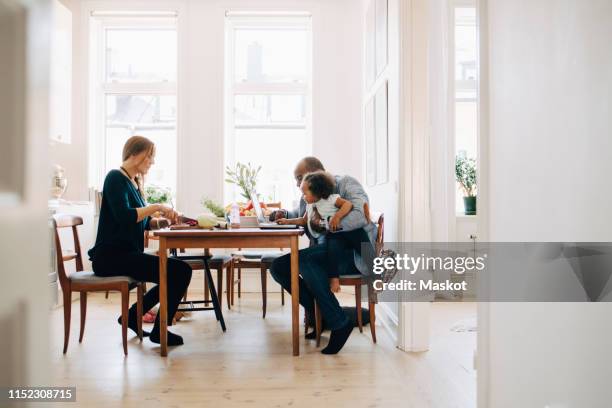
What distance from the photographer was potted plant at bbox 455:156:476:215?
453 centimetres

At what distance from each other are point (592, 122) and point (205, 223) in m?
2.22

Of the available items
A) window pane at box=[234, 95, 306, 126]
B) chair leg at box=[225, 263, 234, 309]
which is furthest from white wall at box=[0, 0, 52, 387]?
window pane at box=[234, 95, 306, 126]

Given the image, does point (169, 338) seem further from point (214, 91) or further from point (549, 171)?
point (214, 91)

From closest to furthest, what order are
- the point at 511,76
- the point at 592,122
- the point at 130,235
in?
the point at 592,122 → the point at 511,76 → the point at 130,235

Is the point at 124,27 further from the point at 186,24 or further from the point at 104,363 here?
the point at 104,363

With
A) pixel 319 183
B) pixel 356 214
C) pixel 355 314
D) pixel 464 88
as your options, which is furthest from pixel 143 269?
pixel 464 88

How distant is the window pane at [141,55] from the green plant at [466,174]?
3.25 m

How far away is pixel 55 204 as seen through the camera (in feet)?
12.8

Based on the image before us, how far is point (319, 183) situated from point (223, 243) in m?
0.69

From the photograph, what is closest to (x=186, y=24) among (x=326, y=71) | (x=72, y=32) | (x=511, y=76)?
(x=72, y=32)

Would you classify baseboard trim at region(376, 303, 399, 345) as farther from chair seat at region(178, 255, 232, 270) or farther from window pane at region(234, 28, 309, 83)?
window pane at region(234, 28, 309, 83)

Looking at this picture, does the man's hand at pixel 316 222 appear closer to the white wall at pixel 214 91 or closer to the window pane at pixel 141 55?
the white wall at pixel 214 91

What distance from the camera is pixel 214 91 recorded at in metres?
4.96

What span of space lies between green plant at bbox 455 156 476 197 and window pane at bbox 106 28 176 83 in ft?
10.7
